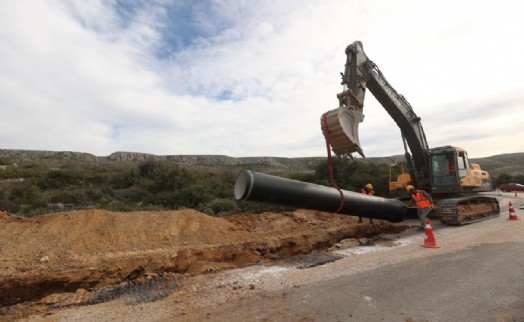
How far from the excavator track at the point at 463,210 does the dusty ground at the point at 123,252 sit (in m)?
2.44

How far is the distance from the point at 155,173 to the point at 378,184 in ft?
41.9

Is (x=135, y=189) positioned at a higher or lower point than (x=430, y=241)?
higher

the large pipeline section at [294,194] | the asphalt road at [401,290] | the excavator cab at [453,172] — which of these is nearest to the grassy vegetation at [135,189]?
the excavator cab at [453,172]

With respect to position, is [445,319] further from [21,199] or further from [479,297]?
[21,199]

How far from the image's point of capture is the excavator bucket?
6.66m

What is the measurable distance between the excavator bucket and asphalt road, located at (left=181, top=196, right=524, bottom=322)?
2295 mm

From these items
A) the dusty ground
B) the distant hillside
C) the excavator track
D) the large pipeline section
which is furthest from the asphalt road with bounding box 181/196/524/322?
the distant hillside

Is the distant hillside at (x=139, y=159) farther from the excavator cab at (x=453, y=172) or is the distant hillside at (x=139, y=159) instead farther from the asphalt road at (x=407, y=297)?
the asphalt road at (x=407, y=297)

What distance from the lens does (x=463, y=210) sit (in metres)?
10.5

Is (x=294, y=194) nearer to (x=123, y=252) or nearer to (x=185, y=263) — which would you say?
(x=185, y=263)

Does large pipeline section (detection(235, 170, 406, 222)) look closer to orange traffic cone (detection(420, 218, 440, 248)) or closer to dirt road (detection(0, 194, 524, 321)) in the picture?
dirt road (detection(0, 194, 524, 321))

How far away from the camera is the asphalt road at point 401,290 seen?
12.5ft

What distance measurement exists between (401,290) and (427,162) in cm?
883

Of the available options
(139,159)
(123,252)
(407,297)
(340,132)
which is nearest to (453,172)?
(340,132)
